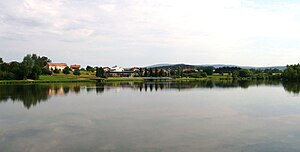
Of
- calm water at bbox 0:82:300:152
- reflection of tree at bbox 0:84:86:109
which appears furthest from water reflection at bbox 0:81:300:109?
calm water at bbox 0:82:300:152

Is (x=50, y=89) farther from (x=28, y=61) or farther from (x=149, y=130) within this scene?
(x=28, y=61)

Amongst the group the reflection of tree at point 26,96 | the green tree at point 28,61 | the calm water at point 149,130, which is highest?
the green tree at point 28,61

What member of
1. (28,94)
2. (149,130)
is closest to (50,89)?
(28,94)

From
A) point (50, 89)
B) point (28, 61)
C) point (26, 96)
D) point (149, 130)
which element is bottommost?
point (149, 130)

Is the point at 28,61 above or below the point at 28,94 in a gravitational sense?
above

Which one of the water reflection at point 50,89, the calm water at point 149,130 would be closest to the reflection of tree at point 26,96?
the water reflection at point 50,89

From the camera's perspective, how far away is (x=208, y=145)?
8602 mm

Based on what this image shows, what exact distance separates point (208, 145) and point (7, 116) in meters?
9.39

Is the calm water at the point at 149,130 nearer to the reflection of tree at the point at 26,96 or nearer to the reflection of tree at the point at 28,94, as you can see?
the reflection of tree at the point at 26,96

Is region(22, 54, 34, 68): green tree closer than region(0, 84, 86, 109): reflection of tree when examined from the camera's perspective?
No

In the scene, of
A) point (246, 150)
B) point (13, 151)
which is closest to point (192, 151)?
point (246, 150)

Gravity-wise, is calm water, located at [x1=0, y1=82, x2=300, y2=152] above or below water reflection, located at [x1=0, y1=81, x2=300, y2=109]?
below

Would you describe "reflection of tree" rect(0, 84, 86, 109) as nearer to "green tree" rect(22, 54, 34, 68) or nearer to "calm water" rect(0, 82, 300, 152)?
"calm water" rect(0, 82, 300, 152)

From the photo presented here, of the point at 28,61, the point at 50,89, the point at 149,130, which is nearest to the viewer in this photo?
the point at 149,130
